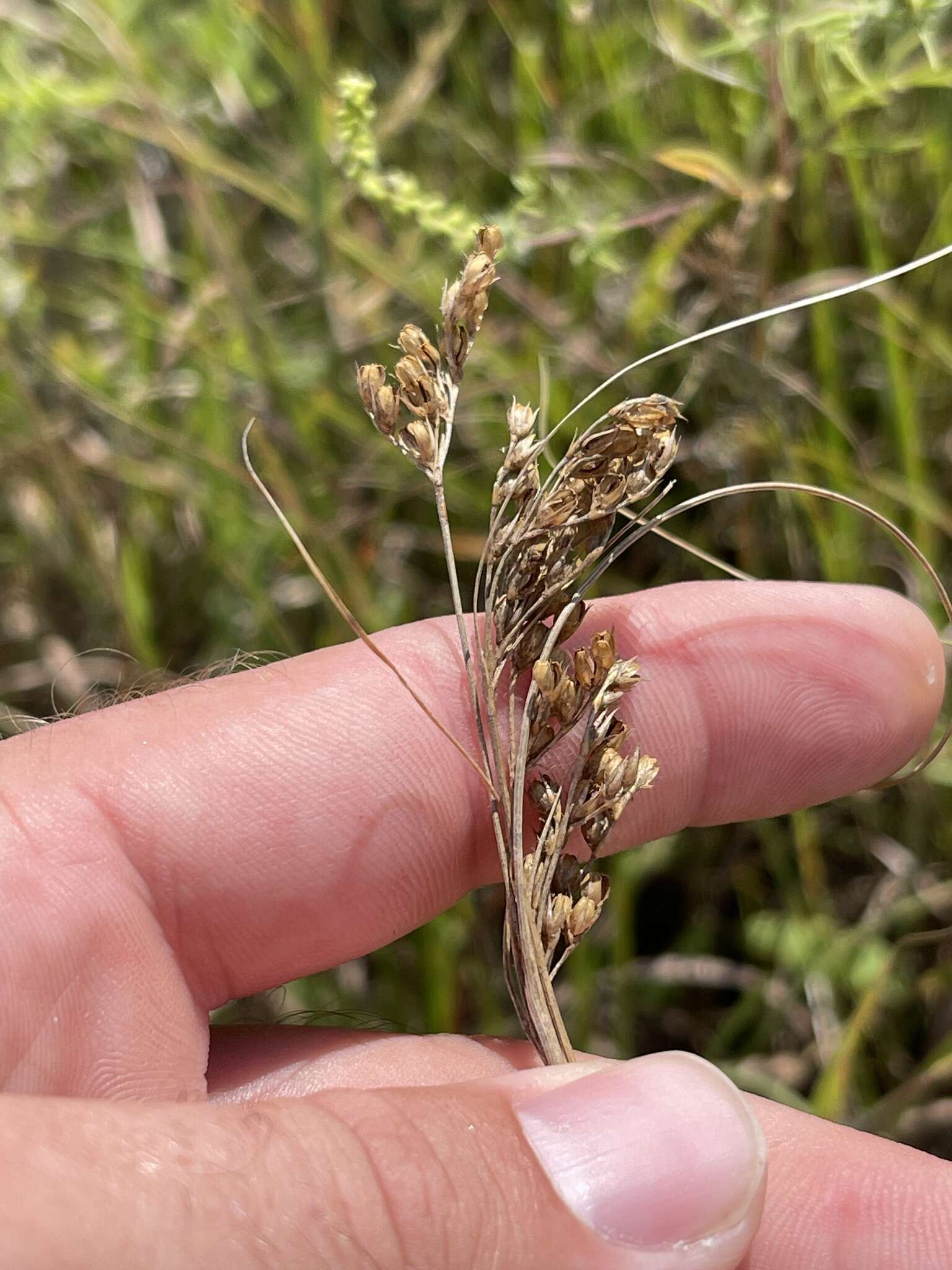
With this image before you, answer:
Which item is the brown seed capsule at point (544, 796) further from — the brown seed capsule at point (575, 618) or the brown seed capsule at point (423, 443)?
the brown seed capsule at point (423, 443)

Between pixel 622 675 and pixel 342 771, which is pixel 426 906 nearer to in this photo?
pixel 342 771

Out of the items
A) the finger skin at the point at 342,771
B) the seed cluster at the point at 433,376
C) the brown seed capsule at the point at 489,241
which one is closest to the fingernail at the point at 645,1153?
the finger skin at the point at 342,771

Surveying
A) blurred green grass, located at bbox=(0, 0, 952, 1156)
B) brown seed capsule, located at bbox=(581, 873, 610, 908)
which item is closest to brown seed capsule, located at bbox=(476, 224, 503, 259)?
blurred green grass, located at bbox=(0, 0, 952, 1156)

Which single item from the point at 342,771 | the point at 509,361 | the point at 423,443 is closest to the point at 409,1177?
the point at 342,771

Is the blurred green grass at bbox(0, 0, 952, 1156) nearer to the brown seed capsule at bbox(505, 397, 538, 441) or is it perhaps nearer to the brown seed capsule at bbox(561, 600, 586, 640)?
the brown seed capsule at bbox(505, 397, 538, 441)

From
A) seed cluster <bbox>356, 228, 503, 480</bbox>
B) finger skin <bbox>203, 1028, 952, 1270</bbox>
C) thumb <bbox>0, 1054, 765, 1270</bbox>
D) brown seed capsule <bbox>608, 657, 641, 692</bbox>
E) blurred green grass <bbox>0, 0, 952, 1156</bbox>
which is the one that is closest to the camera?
thumb <bbox>0, 1054, 765, 1270</bbox>

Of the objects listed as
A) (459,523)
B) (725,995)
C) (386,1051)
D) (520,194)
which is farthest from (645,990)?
(520,194)

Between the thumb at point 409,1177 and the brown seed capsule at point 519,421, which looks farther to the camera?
the brown seed capsule at point 519,421

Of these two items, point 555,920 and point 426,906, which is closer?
point 555,920
